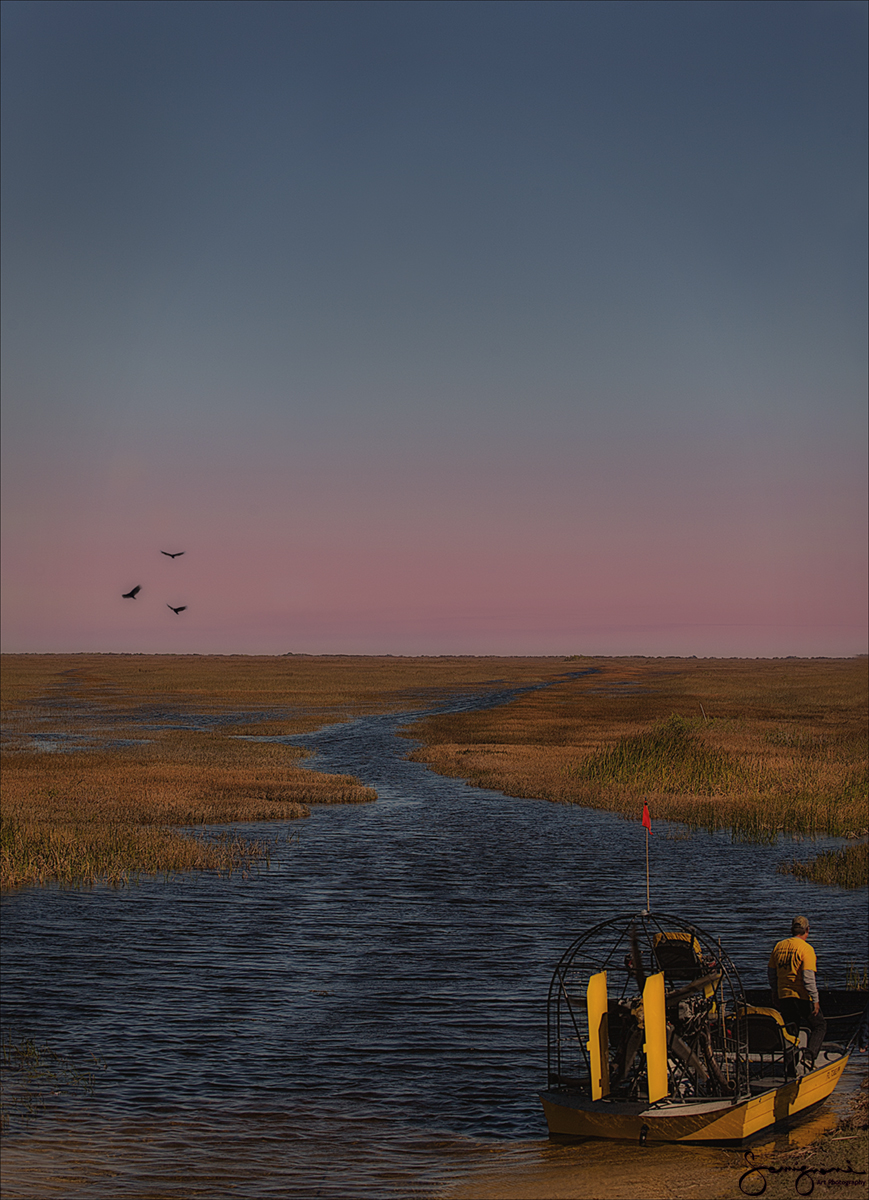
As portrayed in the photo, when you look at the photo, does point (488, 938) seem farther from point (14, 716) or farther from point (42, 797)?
point (14, 716)

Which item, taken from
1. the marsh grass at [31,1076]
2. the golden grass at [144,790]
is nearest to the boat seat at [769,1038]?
the marsh grass at [31,1076]

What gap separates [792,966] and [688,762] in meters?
35.1

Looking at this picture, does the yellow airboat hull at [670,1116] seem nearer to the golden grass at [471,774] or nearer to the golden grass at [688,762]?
the golden grass at [471,774]

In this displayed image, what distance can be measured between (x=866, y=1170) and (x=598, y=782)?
123 feet

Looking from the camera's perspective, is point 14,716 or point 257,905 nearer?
point 257,905

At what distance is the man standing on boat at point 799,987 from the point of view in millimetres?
16141

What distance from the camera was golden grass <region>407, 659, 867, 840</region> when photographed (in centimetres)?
4247

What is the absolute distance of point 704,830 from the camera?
40.8 meters

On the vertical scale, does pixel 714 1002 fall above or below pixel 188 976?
above

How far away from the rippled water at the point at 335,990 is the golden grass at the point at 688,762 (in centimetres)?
407

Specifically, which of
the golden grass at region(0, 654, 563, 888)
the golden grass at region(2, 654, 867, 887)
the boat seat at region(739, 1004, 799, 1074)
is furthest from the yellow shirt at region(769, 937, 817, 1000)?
the golden grass at region(2, 654, 867, 887)

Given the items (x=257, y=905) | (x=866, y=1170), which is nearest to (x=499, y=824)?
(x=257, y=905)

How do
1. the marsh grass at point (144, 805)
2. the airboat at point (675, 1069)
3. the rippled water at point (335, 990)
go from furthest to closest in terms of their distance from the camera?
1. the marsh grass at point (144, 805)
2. the rippled water at point (335, 990)
3. the airboat at point (675, 1069)

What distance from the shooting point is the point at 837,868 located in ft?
108
